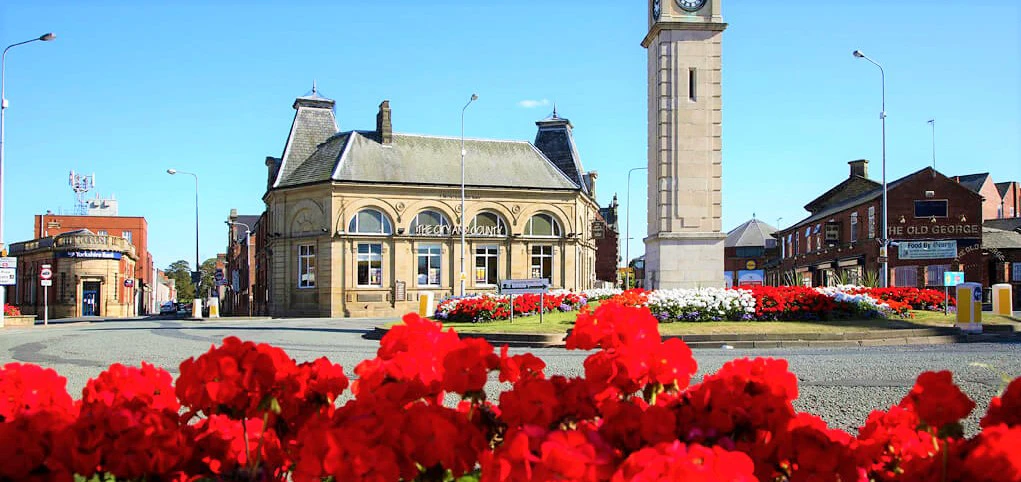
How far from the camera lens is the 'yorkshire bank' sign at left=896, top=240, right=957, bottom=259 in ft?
147

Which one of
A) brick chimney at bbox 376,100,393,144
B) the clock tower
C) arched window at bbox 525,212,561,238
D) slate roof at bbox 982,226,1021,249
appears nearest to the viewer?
the clock tower

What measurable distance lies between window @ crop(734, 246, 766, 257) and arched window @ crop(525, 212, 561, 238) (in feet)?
140

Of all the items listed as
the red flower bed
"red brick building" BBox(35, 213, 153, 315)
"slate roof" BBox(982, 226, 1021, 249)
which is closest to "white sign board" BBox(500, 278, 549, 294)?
the red flower bed

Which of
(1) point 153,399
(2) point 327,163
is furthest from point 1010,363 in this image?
(2) point 327,163

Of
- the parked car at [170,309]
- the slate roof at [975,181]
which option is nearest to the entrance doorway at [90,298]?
the parked car at [170,309]

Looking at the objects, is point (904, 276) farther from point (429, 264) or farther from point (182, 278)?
point (182, 278)

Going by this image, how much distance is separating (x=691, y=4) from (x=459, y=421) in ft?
74.7

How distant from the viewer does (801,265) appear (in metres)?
62.6

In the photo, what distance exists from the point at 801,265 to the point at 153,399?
2552 inches

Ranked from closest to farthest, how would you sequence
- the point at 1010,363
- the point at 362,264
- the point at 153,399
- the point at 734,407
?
1. the point at 734,407
2. the point at 153,399
3. the point at 1010,363
4. the point at 362,264

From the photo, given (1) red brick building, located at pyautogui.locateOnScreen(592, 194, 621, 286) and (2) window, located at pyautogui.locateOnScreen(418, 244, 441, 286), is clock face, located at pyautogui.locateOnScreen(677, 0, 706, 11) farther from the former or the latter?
(1) red brick building, located at pyautogui.locateOnScreen(592, 194, 621, 286)

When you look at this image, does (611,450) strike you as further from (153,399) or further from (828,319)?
(828,319)

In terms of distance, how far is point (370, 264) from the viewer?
4503 centimetres

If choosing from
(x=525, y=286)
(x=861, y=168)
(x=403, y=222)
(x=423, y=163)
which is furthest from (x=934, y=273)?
(x=525, y=286)
